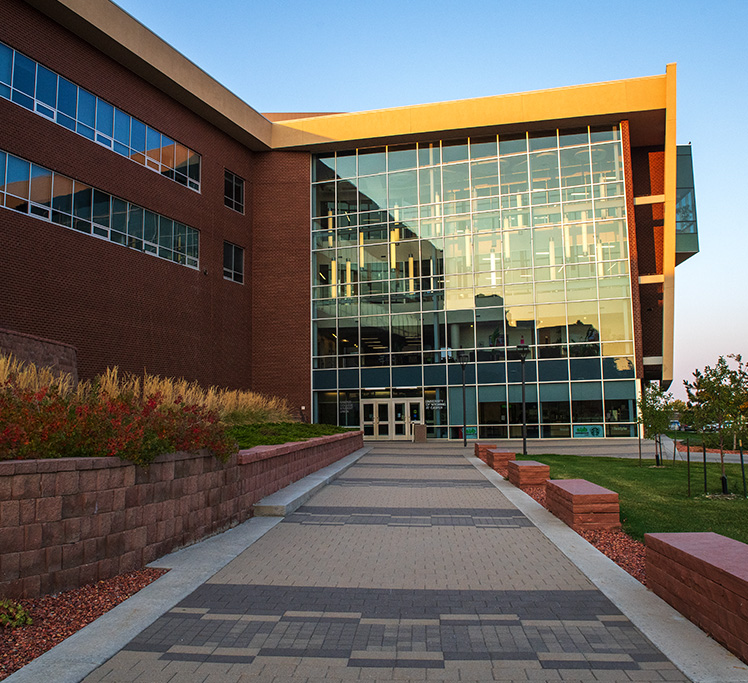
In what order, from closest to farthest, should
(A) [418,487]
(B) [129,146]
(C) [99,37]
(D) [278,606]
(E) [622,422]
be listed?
(D) [278,606] < (A) [418,487] < (C) [99,37] < (B) [129,146] < (E) [622,422]

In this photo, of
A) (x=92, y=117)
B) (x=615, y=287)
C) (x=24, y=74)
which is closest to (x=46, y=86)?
(x=24, y=74)

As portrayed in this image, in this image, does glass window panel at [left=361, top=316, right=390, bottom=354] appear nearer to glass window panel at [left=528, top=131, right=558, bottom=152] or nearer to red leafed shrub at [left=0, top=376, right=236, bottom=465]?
glass window panel at [left=528, top=131, right=558, bottom=152]

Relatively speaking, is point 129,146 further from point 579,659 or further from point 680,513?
point 579,659

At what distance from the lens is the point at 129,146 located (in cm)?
2702

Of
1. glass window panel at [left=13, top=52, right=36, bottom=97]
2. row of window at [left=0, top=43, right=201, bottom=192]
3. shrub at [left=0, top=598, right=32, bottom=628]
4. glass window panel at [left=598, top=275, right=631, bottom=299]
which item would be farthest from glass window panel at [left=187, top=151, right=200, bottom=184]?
shrub at [left=0, top=598, right=32, bottom=628]

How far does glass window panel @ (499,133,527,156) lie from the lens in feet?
119

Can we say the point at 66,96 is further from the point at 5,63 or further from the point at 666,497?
the point at 666,497

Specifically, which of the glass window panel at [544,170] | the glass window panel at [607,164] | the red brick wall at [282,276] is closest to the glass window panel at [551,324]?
the glass window panel at [544,170]

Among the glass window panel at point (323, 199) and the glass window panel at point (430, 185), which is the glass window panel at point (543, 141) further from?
the glass window panel at point (323, 199)

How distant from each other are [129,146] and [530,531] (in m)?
24.8

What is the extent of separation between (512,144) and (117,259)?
76.0 feet

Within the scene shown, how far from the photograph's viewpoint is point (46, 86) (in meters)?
22.8

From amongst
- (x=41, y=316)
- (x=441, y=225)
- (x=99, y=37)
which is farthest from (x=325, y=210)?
(x=41, y=316)

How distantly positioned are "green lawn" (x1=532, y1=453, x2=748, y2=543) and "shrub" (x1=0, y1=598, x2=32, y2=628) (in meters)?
6.95
